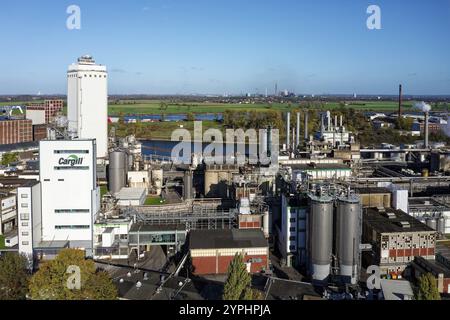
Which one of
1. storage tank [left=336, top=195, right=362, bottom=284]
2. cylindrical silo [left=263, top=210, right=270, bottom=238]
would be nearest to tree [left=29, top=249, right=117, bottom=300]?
storage tank [left=336, top=195, right=362, bottom=284]

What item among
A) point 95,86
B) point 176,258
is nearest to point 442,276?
point 176,258

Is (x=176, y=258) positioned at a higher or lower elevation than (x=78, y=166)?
lower

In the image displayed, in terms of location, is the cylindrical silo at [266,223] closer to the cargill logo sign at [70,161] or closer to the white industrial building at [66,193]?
the white industrial building at [66,193]

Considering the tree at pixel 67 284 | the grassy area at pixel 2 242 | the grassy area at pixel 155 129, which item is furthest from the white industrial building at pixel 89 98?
the grassy area at pixel 155 129

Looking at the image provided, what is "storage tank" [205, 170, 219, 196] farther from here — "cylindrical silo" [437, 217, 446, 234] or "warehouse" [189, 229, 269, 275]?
"cylindrical silo" [437, 217, 446, 234]

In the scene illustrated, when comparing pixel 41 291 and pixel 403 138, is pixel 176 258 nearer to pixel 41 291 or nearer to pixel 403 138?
pixel 41 291

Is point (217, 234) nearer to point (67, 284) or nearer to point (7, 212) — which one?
point (67, 284)
